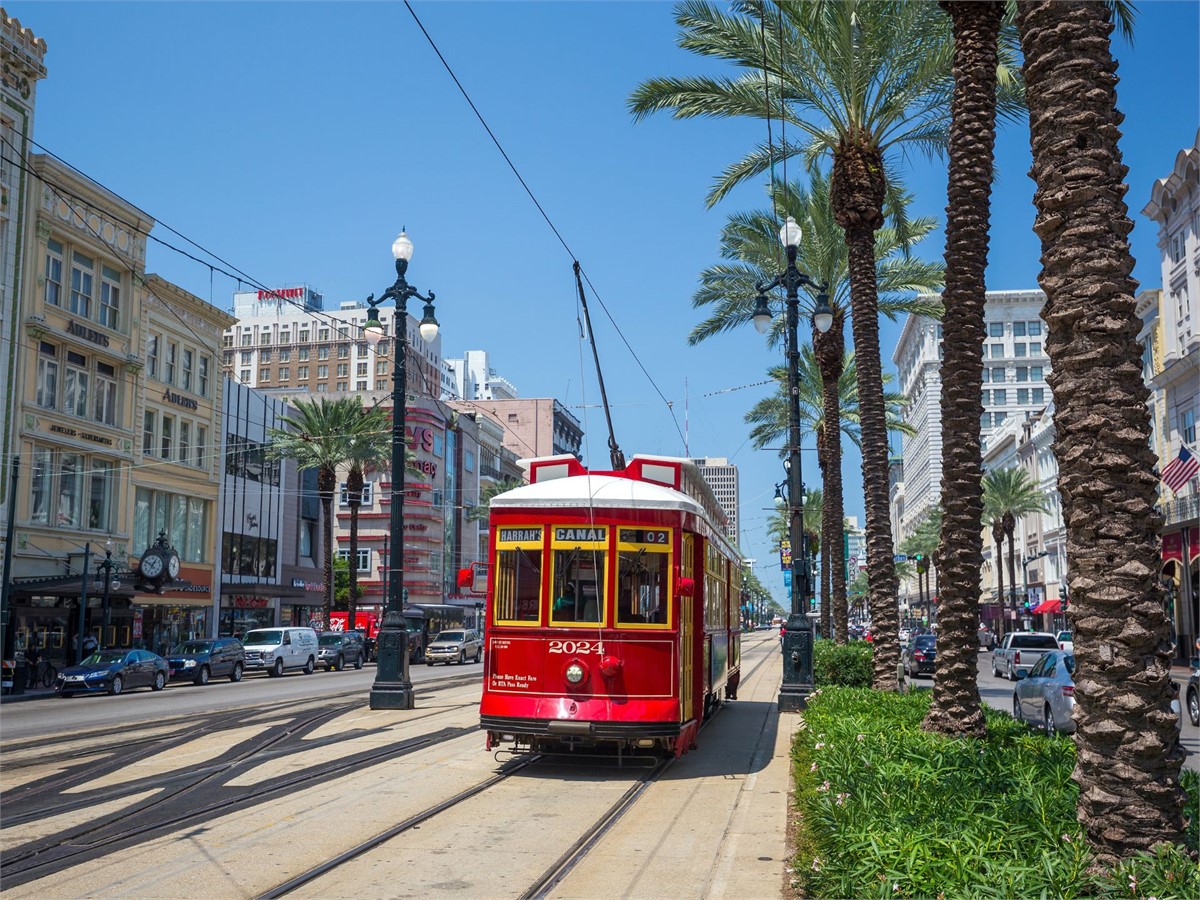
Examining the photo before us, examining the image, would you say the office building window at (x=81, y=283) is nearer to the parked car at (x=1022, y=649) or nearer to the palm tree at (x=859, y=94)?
the palm tree at (x=859, y=94)

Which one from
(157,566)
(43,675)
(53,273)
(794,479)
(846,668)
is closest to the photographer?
(794,479)

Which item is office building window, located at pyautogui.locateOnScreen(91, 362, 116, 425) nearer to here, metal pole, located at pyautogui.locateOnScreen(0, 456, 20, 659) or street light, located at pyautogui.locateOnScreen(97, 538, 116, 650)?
street light, located at pyautogui.locateOnScreen(97, 538, 116, 650)

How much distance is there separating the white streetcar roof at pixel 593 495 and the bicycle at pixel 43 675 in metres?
28.6

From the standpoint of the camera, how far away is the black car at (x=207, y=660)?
122ft

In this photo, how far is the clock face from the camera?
41.1m

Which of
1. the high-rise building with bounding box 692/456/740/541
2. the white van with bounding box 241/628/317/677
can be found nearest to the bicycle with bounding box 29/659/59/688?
the white van with bounding box 241/628/317/677

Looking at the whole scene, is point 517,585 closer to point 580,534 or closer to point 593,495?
point 580,534

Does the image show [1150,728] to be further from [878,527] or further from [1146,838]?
[878,527]

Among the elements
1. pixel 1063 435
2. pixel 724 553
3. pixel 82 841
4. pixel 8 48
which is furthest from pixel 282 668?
pixel 1063 435

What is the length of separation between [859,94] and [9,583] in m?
29.6

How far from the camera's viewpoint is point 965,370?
10820 mm

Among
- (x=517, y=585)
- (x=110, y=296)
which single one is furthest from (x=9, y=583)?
(x=517, y=585)

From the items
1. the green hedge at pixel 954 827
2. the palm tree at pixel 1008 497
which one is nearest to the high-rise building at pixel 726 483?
the palm tree at pixel 1008 497

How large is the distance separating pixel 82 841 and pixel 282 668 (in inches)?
1373
